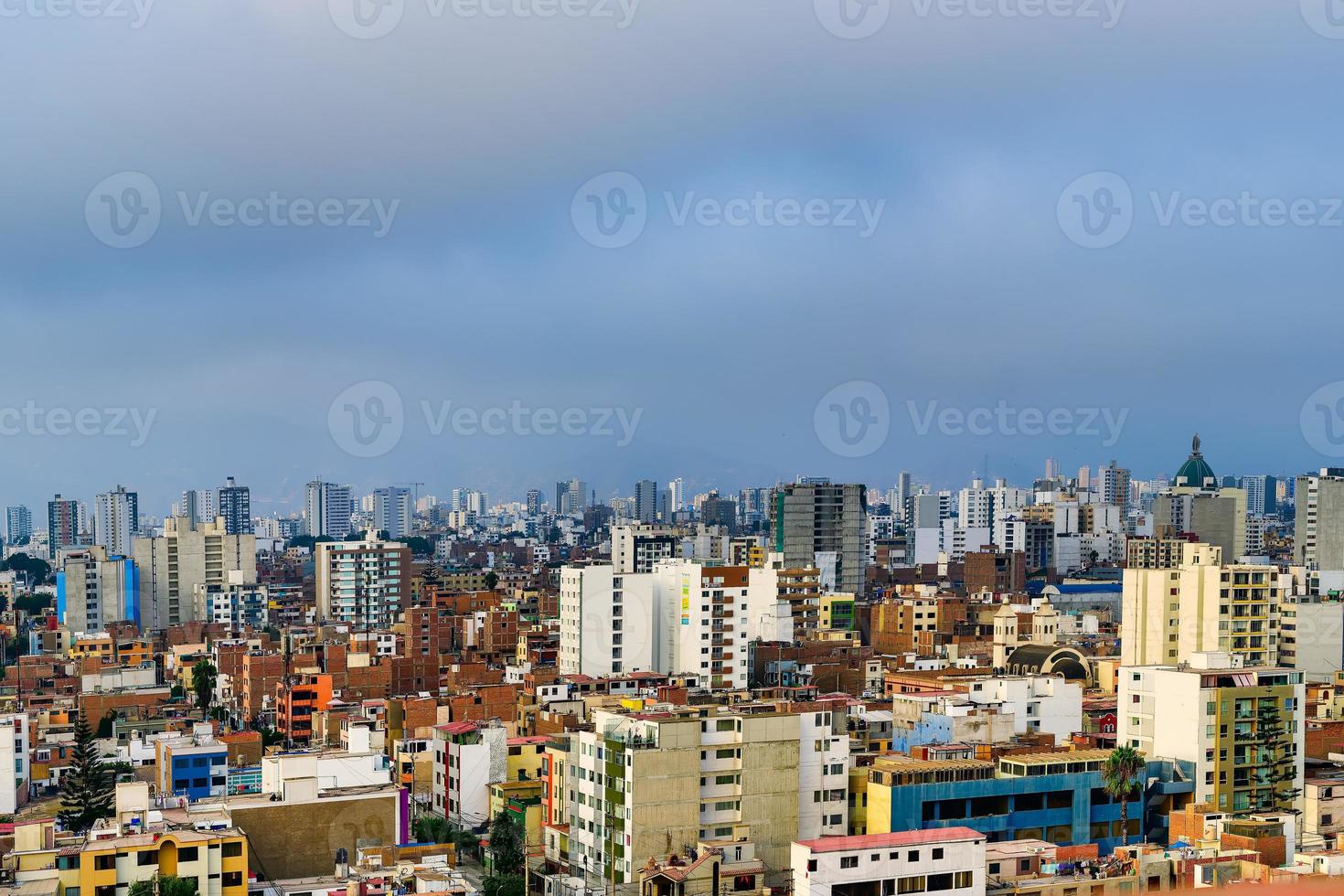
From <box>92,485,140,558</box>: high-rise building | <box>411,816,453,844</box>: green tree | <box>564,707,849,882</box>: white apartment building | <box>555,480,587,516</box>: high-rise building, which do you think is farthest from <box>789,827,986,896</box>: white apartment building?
<box>555,480,587,516</box>: high-rise building

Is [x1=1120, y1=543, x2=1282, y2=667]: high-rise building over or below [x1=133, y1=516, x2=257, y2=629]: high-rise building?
over

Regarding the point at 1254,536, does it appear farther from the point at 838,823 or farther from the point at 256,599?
the point at 838,823

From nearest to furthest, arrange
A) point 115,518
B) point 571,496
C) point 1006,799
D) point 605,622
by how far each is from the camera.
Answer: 1. point 1006,799
2. point 605,622
3. point 115,518
4. point 571,496

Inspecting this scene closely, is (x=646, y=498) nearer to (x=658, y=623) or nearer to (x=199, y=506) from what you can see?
(x=199, y=506)

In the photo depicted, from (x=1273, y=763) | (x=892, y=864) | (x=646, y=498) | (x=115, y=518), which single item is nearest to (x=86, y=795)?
(x=892, y=864)

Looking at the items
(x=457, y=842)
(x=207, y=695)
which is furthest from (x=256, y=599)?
(x=457, y=842)

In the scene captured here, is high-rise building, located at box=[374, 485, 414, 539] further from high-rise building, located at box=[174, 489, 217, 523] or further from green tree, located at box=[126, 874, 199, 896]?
green tree, located at box=[126, 874, 199, 896]

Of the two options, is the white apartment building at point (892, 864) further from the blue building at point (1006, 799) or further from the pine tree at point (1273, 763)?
the pine tree at point (1273, 763)
